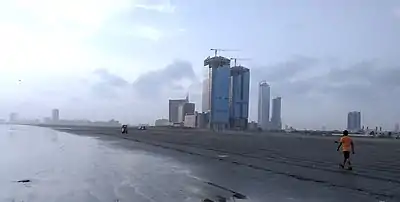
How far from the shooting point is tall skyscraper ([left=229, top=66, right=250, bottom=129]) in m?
147

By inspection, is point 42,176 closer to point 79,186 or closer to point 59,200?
point 79,186

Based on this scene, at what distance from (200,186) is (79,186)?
12.5ft

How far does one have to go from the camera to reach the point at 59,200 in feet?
40.9

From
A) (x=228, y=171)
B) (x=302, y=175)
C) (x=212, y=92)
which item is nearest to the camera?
(x=302, y=175)

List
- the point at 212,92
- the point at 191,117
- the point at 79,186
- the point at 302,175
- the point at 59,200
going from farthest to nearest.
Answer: the point at 191,117 < the point at 212,92 < the point at 302,175 < the point at 79,186 < the point at 59,200

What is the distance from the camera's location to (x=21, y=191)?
A: 549 inches

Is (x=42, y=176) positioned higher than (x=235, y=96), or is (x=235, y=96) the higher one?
(x=235, y=96)

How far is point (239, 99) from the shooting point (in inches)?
5782

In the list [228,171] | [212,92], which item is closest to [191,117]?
[212,92]

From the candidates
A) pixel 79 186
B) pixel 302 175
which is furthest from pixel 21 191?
pixel 302 175

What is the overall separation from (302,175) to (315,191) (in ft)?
16.8

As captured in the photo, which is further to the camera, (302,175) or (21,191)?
(302,175)

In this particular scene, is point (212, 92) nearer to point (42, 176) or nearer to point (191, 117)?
point (191, 117)

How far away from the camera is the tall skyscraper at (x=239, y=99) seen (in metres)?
147
